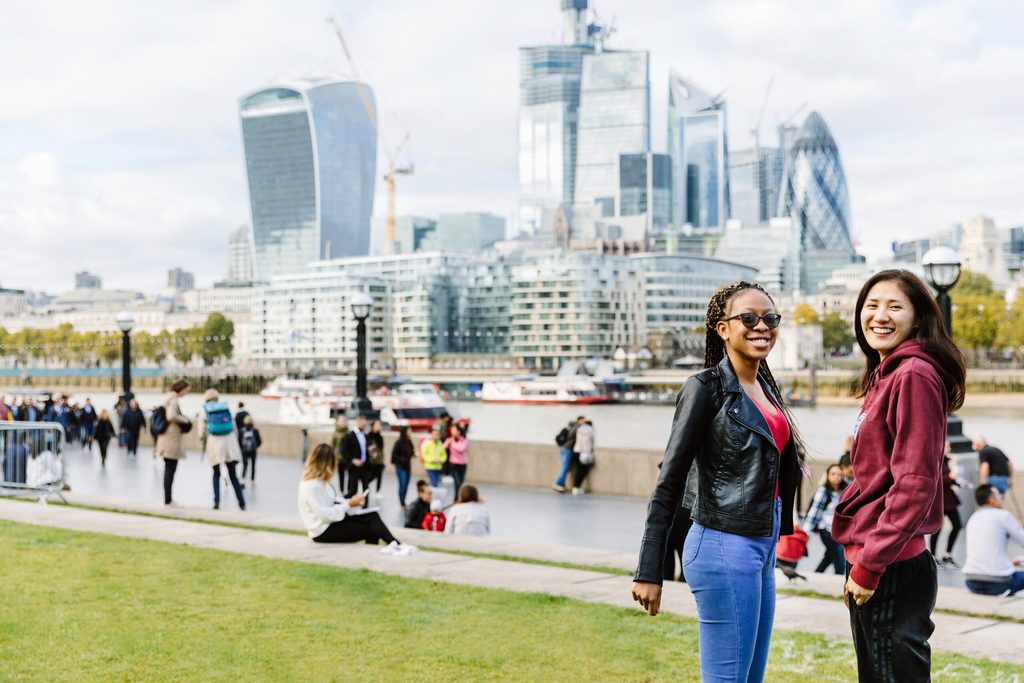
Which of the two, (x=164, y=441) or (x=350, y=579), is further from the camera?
(x=164, y=441)

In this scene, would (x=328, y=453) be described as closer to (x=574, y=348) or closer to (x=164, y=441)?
(x=164, y=441)

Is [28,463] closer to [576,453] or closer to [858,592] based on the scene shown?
[576,453]

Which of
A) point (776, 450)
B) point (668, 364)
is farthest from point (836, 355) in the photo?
point (776, 450)

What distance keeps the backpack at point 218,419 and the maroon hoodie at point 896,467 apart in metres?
14.7

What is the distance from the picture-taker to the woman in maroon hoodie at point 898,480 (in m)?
→ 4.17

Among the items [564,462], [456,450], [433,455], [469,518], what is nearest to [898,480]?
[469,518]

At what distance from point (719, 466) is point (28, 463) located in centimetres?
1559

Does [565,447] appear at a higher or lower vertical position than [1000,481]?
lower

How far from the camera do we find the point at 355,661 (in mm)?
7391

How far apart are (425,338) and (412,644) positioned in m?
189

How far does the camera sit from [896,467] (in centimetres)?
419

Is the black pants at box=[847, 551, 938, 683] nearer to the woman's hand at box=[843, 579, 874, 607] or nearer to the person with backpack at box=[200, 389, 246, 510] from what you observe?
the woman's hand at box=[843, 579, 874, 607]

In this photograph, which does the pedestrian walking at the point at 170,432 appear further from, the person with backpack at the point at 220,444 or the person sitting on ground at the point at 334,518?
the person sitting on ground at the point at 334,518

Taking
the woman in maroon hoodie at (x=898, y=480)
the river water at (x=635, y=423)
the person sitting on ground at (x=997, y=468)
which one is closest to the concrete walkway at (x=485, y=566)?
the woman in maroon hoodie at (x=898, y=480)
